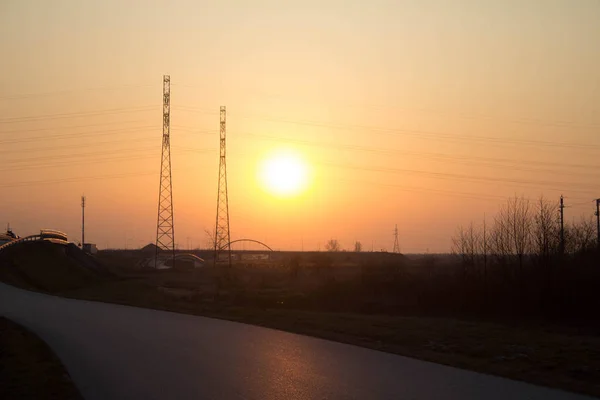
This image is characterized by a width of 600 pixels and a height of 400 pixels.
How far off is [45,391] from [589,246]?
37242 millimetres

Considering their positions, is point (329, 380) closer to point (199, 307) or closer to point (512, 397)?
point (512, 397)

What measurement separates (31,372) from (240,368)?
15.3 ft

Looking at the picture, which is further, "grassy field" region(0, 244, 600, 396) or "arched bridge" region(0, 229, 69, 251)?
"arched bridge" region(0, 229, 69, 251)

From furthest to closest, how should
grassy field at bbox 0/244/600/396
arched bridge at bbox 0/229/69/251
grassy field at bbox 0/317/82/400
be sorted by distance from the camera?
arched bridge at bbox 0/229/69/251 < grassy field at bbox 0/244/600/396 < grassy field at bbox 0/317/82/400

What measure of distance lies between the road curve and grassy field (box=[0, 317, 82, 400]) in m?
0.31

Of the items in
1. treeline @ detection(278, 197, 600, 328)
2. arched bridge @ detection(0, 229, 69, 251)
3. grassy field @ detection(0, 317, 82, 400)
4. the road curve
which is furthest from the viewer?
arched bridge @ detection(0, 229, 69, 251)

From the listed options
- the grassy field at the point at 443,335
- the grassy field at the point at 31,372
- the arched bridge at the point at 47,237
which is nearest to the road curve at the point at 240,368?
the grassy field at the point at 31,372

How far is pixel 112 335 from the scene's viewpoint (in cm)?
2083

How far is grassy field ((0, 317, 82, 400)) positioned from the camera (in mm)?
12539

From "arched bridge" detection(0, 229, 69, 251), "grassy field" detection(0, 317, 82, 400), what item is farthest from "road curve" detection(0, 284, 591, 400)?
"arched bridge" detection(0, 229, 69, 251)

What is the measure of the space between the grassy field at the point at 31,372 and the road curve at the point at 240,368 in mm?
309

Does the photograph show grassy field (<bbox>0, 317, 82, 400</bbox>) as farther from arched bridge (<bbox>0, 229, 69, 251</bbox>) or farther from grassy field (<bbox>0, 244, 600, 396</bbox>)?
arched bridge (<bbox>0, 229, 69, 251</bbox>)

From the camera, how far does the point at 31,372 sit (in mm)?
14789

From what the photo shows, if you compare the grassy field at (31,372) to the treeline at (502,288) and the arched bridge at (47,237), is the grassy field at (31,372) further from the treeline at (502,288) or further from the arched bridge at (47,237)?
the arched bridge at (47,237)
